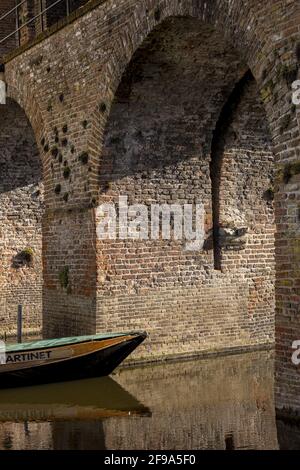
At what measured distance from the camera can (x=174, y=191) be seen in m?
12.6

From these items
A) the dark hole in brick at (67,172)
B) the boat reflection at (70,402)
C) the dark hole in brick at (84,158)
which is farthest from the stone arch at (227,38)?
the boat reflection at (70,402)

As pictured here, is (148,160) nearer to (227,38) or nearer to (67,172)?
(67,172)

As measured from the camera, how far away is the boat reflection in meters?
9.04

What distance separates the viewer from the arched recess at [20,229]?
17281 millimetres

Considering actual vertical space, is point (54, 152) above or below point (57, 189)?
above

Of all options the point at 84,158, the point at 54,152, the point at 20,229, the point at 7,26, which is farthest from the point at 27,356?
the point at 7,26

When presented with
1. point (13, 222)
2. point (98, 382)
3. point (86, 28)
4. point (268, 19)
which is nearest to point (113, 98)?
point (86, 28)

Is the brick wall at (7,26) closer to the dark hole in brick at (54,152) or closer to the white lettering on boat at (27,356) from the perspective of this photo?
the dark hole in brick at (54,152)

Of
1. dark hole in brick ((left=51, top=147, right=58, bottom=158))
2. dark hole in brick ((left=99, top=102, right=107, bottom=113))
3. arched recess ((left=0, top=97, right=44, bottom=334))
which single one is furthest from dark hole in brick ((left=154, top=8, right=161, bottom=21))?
arched recess ((left=0, top=97, right=44, bottom=334))

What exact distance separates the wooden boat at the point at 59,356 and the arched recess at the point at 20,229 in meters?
6.60

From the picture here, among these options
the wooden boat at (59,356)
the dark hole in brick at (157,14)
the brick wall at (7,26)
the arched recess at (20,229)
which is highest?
the brick wall at (7,26)

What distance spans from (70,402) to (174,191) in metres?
4.47

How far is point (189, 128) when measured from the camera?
40.9 feet

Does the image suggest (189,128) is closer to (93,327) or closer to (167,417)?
(93,327)
